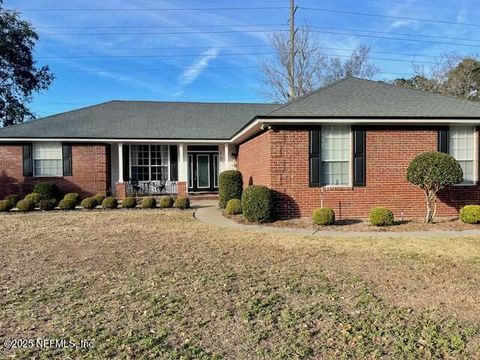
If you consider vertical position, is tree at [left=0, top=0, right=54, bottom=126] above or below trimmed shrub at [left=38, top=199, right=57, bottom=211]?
above

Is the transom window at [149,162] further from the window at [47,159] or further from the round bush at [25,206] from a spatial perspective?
the round bush at [25,206]

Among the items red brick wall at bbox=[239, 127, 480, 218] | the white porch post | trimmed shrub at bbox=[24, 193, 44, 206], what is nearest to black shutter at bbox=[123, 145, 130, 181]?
the white porch post

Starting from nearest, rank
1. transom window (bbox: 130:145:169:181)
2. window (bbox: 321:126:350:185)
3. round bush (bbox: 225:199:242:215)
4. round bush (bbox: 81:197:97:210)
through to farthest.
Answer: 1. window (bbox: 321:126:350:185)
2. round bush (bbox: 225:199:242:215)
3. round bush (bbox: 81:197:97:210)
4. transom window (bbox: 130:145:169:181)

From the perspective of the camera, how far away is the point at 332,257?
23.2 ft

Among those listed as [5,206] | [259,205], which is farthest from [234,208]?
[5,206]

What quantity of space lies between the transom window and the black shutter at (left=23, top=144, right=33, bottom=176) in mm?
4622

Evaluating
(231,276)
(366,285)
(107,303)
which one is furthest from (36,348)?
(366,285)

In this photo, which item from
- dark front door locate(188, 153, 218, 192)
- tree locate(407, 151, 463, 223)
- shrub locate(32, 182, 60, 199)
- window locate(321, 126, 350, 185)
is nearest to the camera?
tree locate(407, 151, 463, 223)

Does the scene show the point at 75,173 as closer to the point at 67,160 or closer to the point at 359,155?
the point at 67,160

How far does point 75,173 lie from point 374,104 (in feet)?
44.8

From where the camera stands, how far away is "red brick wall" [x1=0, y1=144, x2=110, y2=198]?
18281mm

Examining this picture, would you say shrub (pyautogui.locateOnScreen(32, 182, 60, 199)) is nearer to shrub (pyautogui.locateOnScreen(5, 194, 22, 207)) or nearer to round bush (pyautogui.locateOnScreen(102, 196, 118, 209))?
shrub (pyautogui.locateOnScreen(5, 194, 22, 207))

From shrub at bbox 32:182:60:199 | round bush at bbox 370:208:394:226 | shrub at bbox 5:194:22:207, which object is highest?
shrub at bbox 32:182:60:199

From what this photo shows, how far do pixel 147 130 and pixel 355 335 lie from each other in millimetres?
17527
